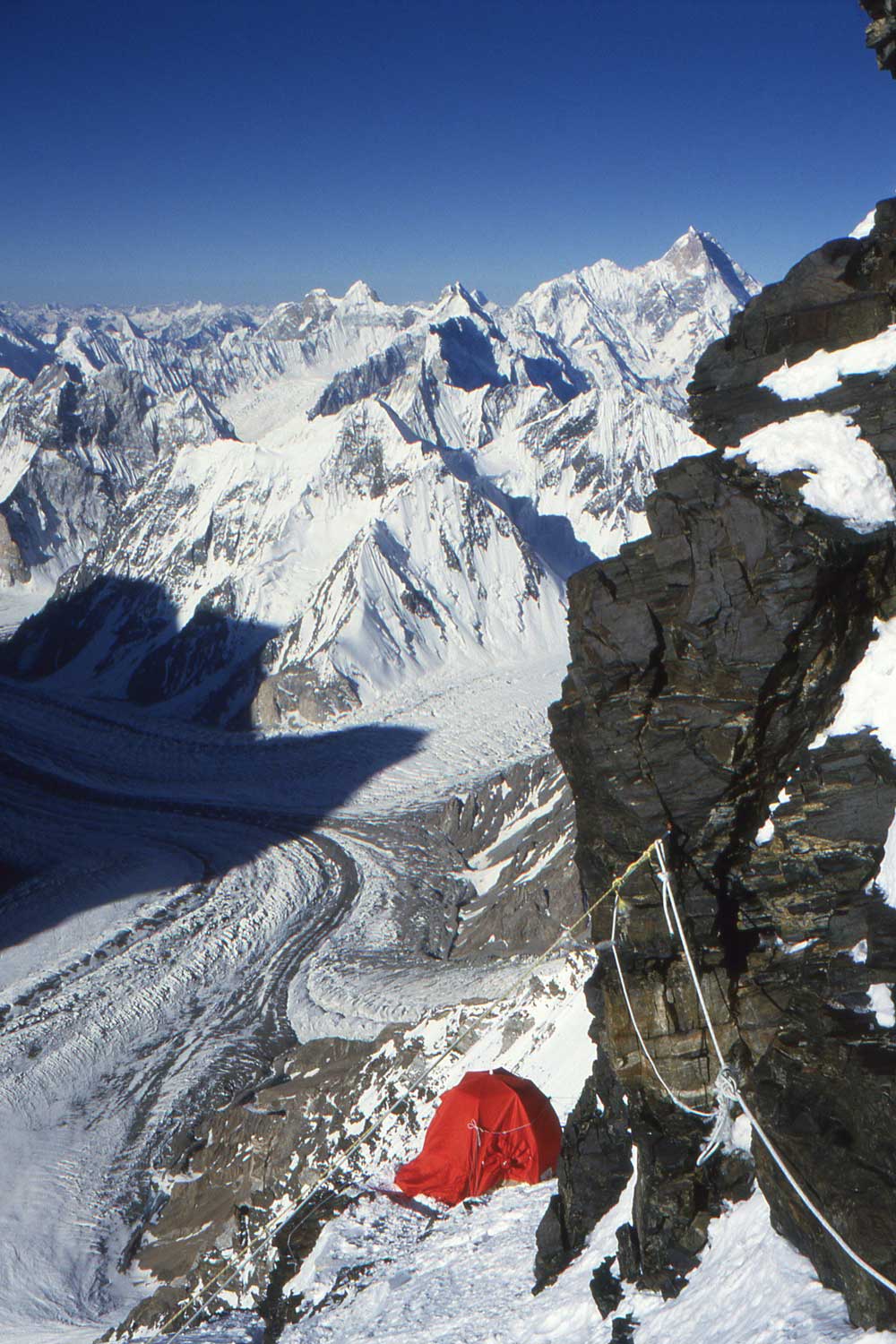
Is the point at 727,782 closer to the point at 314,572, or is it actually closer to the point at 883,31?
the point at 883,31

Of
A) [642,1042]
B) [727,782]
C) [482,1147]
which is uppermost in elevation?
[727,782]

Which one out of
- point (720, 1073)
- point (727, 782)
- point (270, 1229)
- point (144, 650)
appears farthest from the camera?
point (144, 650)

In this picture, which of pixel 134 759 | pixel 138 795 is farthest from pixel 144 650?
pixel 138 795

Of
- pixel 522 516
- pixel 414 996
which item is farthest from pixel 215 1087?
pixel 522 516

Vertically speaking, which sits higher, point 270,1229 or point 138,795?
point 138,795

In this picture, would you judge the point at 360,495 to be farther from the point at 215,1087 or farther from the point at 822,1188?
the point at 822,1188

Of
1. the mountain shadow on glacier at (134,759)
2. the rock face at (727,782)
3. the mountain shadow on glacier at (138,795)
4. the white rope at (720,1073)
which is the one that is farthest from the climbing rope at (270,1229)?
the mountain shadow on glacier at (134,759)
